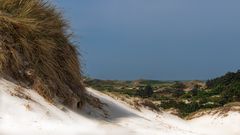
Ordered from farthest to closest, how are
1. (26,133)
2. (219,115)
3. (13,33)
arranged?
(219,115) < (13,33) < (26,133)

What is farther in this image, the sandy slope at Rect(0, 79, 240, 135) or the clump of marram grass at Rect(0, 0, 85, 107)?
the clump of marram grass at Rect(0, 0, 85, 107)

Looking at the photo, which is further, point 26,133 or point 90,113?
point 90,113

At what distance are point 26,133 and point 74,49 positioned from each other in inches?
191

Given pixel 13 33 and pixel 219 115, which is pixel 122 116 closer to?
pixel 13 33

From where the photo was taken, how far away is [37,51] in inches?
491

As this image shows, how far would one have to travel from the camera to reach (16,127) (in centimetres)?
982

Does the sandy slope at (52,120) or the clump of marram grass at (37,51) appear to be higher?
the clump of marram grass at (37,51)

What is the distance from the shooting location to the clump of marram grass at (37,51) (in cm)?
1205

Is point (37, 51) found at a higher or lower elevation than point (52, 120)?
higher

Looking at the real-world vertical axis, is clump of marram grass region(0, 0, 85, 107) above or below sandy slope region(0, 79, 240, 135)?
above

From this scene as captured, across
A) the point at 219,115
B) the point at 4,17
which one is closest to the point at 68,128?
the point at 4,17

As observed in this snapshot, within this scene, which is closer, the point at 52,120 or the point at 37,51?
the point at 52,120

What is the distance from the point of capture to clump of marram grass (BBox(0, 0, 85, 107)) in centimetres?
1205

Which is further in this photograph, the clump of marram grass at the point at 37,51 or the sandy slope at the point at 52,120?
the clump of marram grass at the point at 37,51
